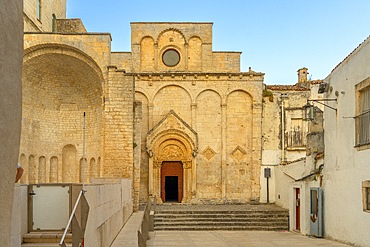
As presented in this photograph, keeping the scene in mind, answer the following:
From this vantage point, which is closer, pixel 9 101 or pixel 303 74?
pixel 9 101

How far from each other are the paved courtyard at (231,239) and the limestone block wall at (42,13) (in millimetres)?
13301

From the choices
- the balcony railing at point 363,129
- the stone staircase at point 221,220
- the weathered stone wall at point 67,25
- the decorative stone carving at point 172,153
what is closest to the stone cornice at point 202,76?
the decorative stone carving at point 172,153

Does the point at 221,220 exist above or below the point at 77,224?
below

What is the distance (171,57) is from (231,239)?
15528mm

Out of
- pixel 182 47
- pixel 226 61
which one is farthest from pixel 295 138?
pixel 182 47

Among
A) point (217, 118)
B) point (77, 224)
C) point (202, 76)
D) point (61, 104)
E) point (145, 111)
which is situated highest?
point (202, 76)

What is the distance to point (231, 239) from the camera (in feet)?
46.5

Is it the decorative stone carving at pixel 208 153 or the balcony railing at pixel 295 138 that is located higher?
the balcony railing at pixel 295 138

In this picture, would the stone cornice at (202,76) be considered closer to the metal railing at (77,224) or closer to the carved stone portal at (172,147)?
the carved stone portal at (172,147)

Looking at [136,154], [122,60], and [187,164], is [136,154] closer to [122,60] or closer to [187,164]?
[187,164]

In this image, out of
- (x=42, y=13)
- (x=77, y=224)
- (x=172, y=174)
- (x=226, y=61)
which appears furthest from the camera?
(x=226, y=61)

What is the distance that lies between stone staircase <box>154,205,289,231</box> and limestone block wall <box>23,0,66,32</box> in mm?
12019

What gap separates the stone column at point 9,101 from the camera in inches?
67.6

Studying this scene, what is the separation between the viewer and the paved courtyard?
1255 centimetres
